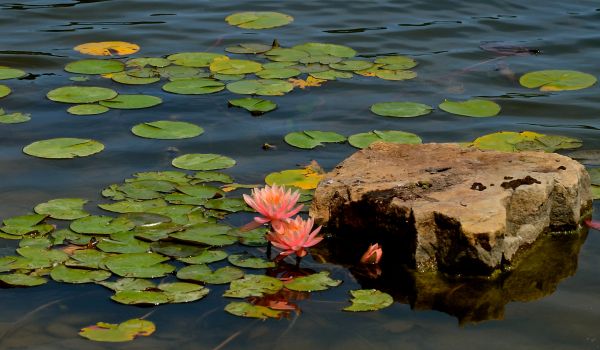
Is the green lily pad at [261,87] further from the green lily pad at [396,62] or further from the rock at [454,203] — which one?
the rock at [454,203]

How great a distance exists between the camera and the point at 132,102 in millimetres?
5336

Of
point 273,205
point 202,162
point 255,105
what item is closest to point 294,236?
point 273,205

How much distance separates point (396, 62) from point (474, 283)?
9.86 feet

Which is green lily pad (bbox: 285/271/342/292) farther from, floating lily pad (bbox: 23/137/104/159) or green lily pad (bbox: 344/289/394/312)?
floating lily pad (bbox: 23/137/104/159)

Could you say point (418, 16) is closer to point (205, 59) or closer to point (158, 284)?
point (205, 59)

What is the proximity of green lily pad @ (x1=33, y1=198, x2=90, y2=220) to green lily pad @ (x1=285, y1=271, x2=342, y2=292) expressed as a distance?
3.14ft

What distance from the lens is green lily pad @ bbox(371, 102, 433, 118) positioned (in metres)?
5.36

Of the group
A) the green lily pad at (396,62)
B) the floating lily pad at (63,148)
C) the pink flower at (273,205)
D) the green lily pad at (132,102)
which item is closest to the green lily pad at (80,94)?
the green lily pad at (132,102)

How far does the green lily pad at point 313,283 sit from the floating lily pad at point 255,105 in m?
1.94

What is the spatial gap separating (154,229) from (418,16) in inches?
171

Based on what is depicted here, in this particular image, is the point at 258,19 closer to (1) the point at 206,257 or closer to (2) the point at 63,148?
(2) the point at 63,148

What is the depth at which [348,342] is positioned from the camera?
317cm

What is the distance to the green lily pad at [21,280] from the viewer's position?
3.40 metres

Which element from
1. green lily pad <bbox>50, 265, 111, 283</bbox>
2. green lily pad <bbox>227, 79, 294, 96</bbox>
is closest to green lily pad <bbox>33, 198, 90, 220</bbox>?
green lily pad <bbox>50, 265, 111, 283</bbox>
